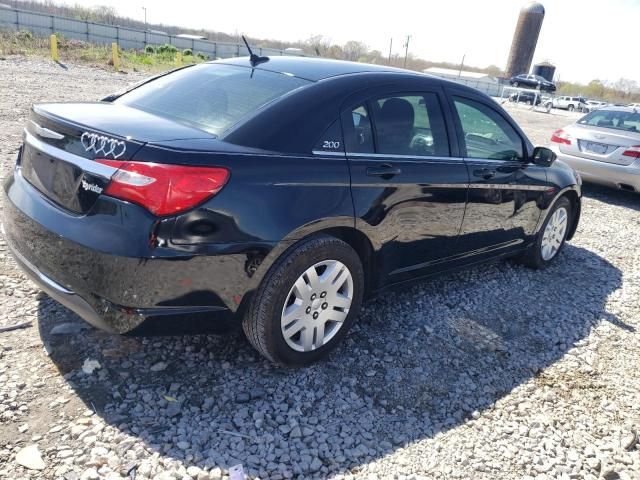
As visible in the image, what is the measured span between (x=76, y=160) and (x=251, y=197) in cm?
83

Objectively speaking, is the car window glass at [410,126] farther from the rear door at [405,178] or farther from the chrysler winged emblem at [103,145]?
the chrysler winged emblem at [103,145]

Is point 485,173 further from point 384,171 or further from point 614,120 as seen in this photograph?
point 614,120

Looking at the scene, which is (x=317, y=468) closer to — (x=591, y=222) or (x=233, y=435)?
(x=233, y=435)

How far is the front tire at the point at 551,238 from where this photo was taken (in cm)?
497

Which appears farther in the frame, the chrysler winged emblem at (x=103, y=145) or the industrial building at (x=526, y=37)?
the industrial building at (x=526, y=37)

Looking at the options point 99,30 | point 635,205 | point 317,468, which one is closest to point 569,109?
point 99,30

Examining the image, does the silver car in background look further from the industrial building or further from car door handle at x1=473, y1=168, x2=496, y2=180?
the industrial building

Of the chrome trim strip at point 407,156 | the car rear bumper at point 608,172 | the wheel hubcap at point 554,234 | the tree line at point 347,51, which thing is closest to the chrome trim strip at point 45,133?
the chrome trim strip at point 407,156

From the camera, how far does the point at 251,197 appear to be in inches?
97.0

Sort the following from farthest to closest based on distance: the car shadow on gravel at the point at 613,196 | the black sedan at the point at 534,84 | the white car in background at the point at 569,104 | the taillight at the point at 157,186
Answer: the black sedan at the point at 534,84
the white car in background at the point at 569,104
the car shadow on gravel at the point at 613,196
the taillight at the point at 157,186

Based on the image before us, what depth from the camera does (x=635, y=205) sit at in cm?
854

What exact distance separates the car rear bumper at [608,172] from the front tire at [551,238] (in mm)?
3365

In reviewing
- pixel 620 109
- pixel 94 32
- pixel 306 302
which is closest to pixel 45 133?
pixel 306 302

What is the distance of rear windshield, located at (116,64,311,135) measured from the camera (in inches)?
112
